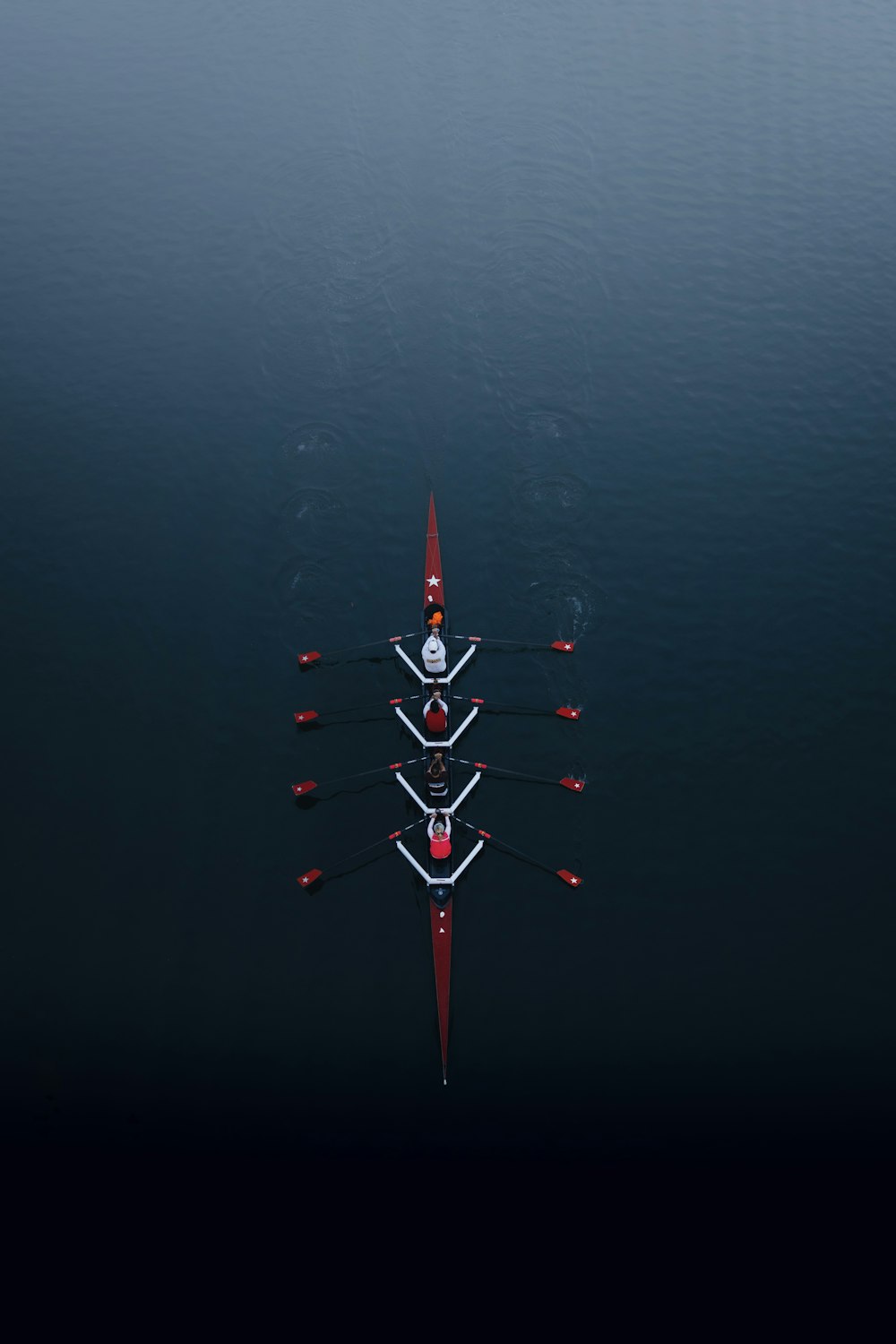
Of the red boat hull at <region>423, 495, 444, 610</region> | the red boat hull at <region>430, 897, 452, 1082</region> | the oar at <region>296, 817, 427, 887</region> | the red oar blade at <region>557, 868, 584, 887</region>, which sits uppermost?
the red boat hull at <region>423, 495, 444, 610</region>

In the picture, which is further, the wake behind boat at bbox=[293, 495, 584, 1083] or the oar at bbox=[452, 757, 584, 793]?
the oar at bbox=[452, 757, 584, 793]

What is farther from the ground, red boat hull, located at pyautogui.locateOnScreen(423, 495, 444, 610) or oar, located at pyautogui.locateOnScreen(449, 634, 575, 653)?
red boat hull, located at pyautogui.locateOnScreen(423, 495, 444, 610)

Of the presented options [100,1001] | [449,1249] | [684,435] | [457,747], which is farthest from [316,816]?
[684,435]

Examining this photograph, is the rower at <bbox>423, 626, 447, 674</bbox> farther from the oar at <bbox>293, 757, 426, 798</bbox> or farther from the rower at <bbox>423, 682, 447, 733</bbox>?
the oar at <bbox>293, 757, 426, 798</bbox>

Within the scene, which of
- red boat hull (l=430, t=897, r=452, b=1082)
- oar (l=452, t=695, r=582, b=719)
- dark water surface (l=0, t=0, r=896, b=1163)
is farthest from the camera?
oar (l=452, t=695, r=582, b=719)

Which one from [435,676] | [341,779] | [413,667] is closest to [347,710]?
[413,667]

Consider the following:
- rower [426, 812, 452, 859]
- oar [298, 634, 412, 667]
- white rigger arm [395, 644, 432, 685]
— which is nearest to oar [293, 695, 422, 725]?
white rigger arm [395, 644, 432, 685]
